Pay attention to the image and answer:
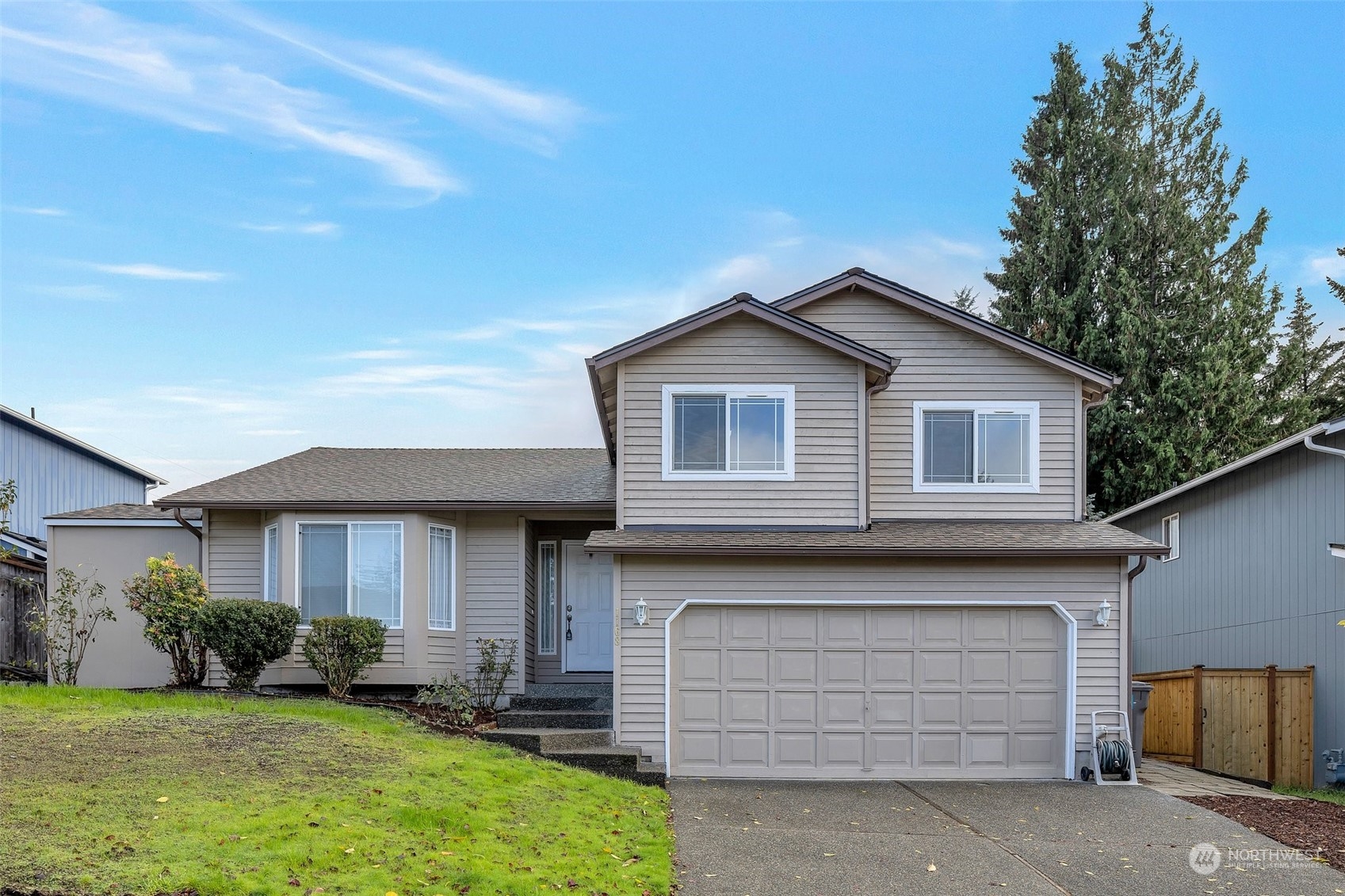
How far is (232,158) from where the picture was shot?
56.4ft

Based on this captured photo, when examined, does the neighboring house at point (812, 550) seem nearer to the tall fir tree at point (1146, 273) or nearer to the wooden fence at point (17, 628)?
the wooden fence at point (17, 628)

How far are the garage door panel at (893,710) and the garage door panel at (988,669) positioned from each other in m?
0.79

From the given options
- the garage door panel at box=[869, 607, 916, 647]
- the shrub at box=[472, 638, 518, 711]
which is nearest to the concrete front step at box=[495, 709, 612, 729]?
the shrub at box=[472, 638, 518, 711]

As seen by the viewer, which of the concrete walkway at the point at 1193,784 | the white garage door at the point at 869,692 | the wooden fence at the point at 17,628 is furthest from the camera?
the wooden fence at the point at 17,628

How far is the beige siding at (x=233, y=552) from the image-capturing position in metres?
16.1

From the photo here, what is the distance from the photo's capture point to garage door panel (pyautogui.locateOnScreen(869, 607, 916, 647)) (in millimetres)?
13938

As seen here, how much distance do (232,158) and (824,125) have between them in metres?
Answer: 9.70

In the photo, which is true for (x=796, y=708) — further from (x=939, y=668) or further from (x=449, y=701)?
(x=449, y=701)

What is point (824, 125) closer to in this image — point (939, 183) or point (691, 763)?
point (939, 183)

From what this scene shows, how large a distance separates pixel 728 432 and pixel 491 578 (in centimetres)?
440

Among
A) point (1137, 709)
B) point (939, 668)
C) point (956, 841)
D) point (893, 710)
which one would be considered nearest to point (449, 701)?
point (893, 710)

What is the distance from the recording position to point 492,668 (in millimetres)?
15047

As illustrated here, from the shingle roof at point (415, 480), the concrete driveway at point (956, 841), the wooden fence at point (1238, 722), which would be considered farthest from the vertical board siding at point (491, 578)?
the wooden fence at point (1238, 722)

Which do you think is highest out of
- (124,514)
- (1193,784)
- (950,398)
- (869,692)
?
(950,398)
